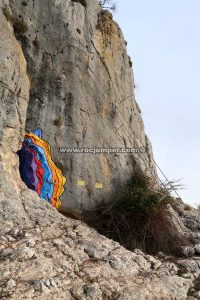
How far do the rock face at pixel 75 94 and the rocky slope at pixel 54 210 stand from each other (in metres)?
0.04

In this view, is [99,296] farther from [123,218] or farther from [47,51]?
[47,51]

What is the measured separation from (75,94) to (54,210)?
5164 millimetres

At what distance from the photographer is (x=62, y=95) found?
1337 cm

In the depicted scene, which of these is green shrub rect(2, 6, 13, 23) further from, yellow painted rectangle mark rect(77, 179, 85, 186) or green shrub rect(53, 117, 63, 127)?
yellow painted rectangle mark rect(77, 179, 85, 186)

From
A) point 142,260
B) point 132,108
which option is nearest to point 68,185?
point 142,260

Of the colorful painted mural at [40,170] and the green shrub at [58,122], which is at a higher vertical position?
the green shrub at [58,122]

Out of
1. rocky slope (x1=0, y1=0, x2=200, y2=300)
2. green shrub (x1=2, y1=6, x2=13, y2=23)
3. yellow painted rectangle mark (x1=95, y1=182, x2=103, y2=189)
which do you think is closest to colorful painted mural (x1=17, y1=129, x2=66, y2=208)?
rocky slope (x1=0, y1=0, x2=200, y2=300)

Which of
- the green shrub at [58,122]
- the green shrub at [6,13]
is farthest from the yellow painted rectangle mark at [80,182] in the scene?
the green shrub at [6,13]

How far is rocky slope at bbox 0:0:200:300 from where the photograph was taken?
23.6 feet

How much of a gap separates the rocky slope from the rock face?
1.6 inches

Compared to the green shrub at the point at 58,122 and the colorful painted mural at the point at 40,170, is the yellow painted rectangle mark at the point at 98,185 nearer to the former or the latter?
the colorful painted mural at the point at 40,170

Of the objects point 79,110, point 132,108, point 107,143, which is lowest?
point 107,143

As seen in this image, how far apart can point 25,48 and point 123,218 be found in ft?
22.5

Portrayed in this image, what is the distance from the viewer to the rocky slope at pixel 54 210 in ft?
23.6
